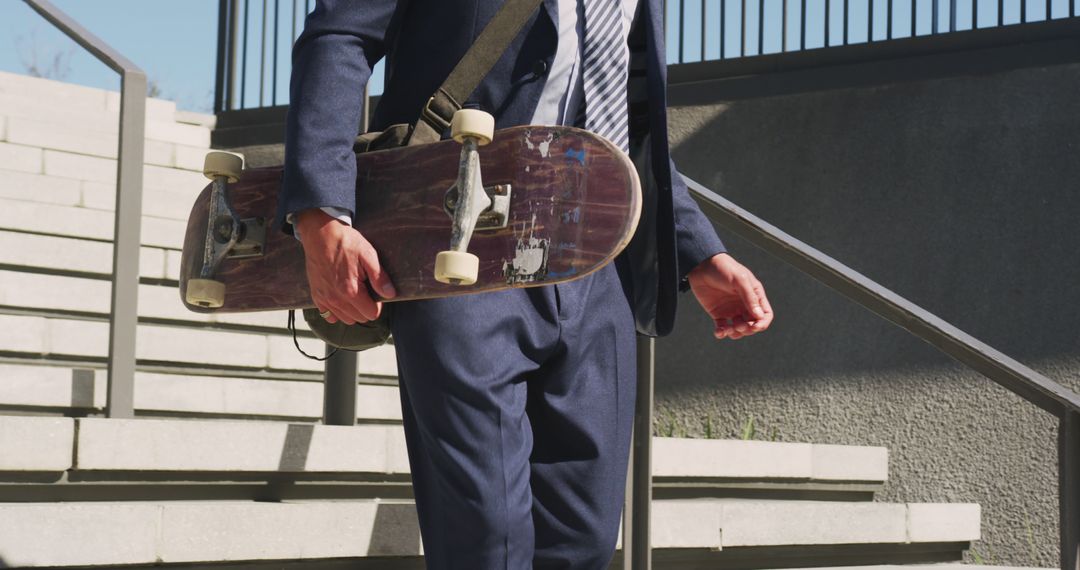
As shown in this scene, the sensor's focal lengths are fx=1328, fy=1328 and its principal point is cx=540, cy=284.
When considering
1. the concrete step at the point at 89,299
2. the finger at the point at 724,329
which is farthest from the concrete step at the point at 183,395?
the finger at the point at 724,329

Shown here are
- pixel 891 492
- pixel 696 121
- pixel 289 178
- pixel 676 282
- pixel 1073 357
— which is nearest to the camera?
pixel 289 178

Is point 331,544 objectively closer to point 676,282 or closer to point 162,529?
point 162,529

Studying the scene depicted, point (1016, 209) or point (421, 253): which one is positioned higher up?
point (1016, 209)

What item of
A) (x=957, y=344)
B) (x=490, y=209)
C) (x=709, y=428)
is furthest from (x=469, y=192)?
(x=709, y=428)

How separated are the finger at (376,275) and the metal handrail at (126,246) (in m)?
1.63

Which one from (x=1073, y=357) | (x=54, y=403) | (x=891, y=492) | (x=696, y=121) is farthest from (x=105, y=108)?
(x=1073, y=357)

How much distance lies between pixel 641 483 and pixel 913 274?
7.98 ft

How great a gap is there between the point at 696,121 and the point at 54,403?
303cm

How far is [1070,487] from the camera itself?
2998 millimetres

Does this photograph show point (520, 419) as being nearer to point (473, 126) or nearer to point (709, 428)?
point (473, 126)

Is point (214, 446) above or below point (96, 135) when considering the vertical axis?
below

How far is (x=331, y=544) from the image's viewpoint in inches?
110

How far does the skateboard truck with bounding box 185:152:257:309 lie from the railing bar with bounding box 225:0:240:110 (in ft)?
17.9

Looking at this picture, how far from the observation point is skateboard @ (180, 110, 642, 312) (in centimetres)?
164
